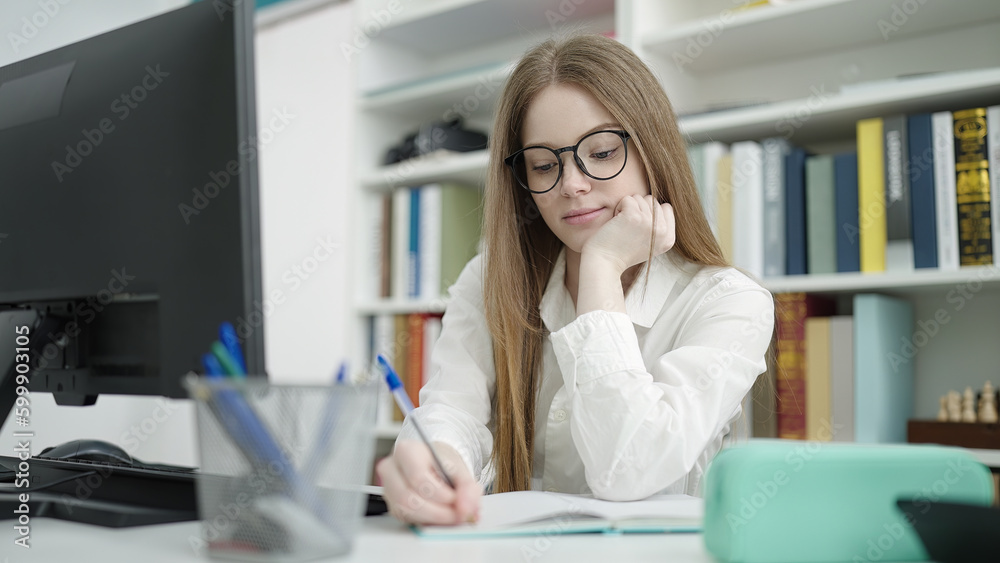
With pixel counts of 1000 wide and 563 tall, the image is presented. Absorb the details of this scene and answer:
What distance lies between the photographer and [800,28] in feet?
6.02

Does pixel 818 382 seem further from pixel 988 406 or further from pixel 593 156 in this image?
pixel 593 156

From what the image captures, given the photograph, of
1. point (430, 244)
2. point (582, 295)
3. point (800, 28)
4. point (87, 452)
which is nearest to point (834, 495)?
point (582, 295)

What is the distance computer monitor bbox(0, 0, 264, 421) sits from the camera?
68cm

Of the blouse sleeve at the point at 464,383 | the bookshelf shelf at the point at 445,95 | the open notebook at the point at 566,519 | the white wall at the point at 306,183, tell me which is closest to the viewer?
the open notebook at the point at 566,519

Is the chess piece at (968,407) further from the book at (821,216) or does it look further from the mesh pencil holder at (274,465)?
the mesh pencil holder at (274,465)

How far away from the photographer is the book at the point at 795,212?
5.64ft

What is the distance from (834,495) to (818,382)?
3.74 ft

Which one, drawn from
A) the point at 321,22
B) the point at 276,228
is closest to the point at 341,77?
the point at 321,22

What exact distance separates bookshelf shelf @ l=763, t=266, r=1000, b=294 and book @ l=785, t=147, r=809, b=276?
3 cm

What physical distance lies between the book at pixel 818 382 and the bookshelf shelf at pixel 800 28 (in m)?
0.63

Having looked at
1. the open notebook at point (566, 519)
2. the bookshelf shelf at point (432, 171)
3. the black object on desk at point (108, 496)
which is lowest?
the open notebook at point (566, 519)

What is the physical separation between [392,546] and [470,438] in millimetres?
511

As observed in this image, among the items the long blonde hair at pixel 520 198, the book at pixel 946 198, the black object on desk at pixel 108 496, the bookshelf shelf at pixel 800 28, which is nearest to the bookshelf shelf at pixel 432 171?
the bookshelf shelf at pixel 800 28

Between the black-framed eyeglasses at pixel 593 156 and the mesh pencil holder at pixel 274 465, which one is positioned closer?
the mesh pencil holder at pixel 274 465
